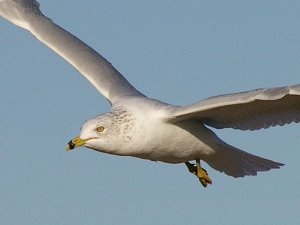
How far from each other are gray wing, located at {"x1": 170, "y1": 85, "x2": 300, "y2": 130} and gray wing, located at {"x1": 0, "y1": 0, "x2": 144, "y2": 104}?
186 centimetres

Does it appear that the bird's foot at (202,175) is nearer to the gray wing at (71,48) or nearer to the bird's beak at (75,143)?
the gray wing at (71,48)

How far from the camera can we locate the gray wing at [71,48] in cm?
1570

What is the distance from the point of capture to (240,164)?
1460 cm

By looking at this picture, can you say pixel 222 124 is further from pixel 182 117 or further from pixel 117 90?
pixel 117 90

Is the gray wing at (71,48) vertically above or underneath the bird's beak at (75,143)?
above

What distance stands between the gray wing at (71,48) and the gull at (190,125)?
12.5 inches

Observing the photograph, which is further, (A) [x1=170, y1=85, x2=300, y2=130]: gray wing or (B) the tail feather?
(B) the tail feather

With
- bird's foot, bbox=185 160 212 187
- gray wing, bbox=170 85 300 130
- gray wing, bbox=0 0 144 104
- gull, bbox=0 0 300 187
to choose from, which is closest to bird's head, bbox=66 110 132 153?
gull, bbox=0 0 300 187

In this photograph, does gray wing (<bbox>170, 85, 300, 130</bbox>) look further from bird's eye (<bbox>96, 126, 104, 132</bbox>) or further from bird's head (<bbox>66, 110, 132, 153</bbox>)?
bird's eye (<bbox>96, 126, 104, 132</bbox>)

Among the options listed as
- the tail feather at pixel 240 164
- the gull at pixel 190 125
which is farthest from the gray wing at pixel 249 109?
the tail feather at pixel 240 164

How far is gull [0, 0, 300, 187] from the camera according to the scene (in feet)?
41.6

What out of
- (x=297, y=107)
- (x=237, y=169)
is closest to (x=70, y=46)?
(x=237, y=169)

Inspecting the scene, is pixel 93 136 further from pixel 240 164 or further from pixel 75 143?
pixel 240 164

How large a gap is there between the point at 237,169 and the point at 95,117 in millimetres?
2713
